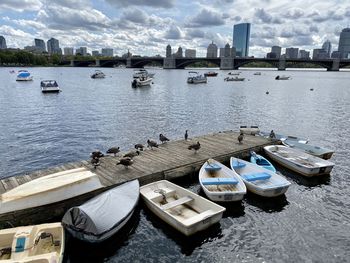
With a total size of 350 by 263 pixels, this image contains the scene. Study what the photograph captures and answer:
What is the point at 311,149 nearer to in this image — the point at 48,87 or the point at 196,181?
the point at 196,181

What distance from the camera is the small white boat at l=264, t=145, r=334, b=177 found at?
1945 cm

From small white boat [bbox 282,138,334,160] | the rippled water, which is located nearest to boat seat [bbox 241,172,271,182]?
the rippled water

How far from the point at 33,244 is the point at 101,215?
2.76 meters

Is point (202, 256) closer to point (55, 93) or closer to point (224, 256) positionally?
point (224, 256)

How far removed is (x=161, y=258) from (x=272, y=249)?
4.99 m

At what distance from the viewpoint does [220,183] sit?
52.6ft

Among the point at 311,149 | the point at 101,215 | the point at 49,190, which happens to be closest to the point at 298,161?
the point at 311,149

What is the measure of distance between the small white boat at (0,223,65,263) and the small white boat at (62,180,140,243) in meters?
0.64

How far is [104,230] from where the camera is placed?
11.5 metres

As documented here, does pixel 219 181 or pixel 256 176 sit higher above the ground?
pixel 219 181

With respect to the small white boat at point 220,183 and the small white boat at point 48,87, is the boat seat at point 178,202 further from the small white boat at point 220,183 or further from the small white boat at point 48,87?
the small white boat at point 48,87

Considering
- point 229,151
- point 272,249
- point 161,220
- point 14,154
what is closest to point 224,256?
point 272,249

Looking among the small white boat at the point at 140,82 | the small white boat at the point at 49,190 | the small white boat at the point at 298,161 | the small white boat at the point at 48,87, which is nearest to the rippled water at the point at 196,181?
the small white boat at the point at 298,161

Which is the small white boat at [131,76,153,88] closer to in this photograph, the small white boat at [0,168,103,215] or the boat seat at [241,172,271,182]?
the boat seat at [241,172,271,182]
